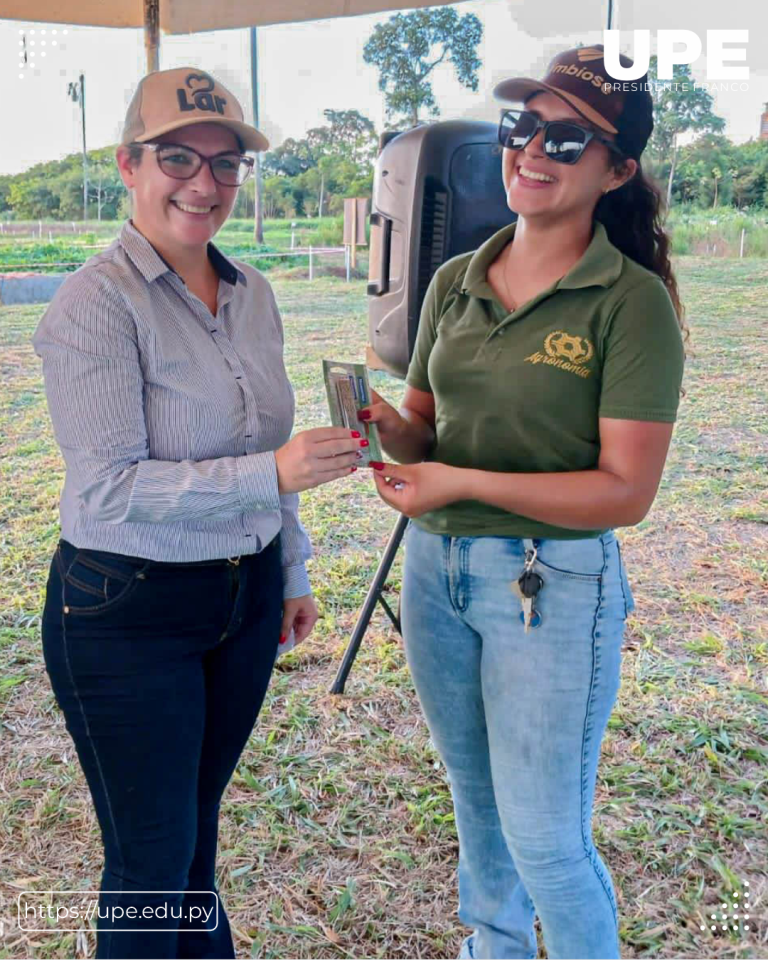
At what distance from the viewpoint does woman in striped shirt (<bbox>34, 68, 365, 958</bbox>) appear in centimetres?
105

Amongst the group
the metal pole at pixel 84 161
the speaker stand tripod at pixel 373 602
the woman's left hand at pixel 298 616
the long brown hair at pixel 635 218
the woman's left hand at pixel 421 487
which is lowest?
the speaker stand tripod at pixel 373 602

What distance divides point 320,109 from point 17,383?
2.84m

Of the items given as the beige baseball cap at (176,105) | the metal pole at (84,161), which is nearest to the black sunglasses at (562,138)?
the beige baseball cap at (176,105)

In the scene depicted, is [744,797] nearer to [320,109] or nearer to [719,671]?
[719,671]

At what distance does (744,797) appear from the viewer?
7.22 ft

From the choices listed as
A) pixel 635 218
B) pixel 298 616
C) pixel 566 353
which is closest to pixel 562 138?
pixel 635 218

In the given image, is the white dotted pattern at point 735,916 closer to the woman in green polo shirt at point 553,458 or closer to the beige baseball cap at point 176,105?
the woman in green polo shirt at point 553,458

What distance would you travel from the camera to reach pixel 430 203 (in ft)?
6.08

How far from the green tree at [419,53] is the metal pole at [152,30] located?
5.77 ft

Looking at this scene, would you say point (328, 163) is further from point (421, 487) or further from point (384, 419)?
point (421, 487)

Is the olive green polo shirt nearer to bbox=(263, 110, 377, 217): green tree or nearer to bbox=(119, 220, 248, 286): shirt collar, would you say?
bbox=(119, 220, 248, 286): shirt collar

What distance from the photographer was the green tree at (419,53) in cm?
376

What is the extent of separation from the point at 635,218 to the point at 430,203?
2.45ft

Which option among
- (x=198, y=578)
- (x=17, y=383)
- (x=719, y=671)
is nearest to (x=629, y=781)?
(x=719, y=671)
